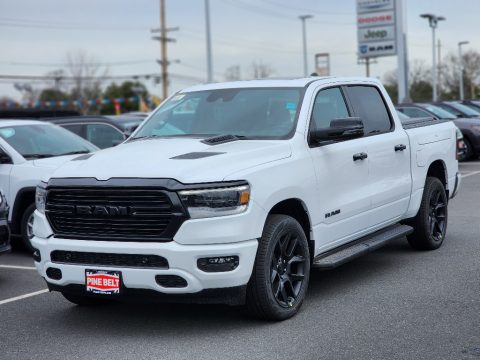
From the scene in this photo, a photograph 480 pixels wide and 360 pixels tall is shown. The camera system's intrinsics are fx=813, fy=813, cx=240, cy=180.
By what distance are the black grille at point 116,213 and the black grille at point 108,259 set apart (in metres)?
0.12

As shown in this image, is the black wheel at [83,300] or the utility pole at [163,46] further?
the utility pole at [163,46]

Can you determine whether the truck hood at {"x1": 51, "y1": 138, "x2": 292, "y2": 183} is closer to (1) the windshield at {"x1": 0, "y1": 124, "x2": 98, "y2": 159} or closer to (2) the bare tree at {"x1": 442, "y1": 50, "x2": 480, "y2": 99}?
(1) the windshield at {"x1": 0, "y1": 124, "x2": 98, "y2": 159}

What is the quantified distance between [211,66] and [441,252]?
32768 mm

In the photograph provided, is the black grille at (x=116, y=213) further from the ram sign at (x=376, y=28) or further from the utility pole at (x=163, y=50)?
the utility pole at (x=163, y=50)

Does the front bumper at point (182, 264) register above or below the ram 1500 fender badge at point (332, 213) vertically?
below

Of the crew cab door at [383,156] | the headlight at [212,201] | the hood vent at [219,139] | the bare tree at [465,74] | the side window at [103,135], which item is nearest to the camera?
the headlight at [212,201]

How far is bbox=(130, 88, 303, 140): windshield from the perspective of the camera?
22.7ft

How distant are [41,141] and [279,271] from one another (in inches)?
220

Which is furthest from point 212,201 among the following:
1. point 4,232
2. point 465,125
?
point 465,125


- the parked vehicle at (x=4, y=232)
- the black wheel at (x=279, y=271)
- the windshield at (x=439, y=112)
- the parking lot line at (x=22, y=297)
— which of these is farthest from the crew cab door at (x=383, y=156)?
the windshield at (x=439, y=112)

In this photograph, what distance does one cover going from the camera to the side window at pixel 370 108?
7.89 meters

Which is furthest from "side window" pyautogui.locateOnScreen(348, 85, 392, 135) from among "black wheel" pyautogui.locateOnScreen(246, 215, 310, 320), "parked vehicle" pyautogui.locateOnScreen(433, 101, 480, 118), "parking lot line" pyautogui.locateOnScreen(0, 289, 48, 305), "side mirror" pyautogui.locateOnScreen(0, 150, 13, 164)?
"parked vehicle" pyautogui.locateOnScreen(433, 101, 480, 118)

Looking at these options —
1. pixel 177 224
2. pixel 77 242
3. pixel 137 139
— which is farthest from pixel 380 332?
pixel 137 139

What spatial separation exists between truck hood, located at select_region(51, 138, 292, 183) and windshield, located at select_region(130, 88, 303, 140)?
0.33 m
